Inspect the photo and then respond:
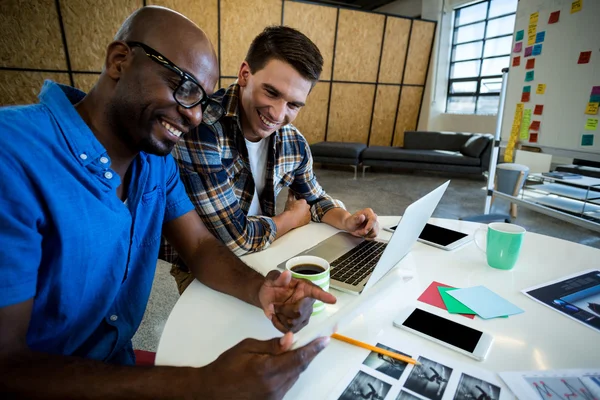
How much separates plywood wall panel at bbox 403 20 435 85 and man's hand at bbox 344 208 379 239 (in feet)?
23.9

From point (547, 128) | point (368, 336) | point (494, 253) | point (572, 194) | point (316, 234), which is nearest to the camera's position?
point (368, 336)

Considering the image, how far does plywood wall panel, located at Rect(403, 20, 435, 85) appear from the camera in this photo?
7359 mm

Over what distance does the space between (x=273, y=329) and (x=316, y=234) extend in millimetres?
579

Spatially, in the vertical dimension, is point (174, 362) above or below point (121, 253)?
below

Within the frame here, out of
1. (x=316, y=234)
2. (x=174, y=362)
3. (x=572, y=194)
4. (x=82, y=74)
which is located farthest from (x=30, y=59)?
(x=572, y=194)

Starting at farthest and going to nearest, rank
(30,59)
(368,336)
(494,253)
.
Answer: (30,59), (494,253), (368,336)

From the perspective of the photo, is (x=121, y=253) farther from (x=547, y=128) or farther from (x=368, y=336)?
(x=547, y=128)

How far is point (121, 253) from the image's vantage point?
29.9 inches

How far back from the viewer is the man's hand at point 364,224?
3.92 ft

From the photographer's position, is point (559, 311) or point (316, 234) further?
point (316, 234)

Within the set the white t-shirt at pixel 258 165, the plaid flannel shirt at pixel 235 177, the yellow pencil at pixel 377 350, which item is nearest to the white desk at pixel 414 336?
the yellow pencil at pixel 377 350

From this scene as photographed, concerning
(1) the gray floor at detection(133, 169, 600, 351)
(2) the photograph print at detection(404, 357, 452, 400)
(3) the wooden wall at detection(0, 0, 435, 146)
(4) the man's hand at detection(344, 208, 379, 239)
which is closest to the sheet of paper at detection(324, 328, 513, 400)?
(2) the photograph print at detection(404, 357, 452, 400)

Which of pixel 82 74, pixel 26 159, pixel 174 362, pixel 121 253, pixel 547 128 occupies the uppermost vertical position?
pixel 82 74

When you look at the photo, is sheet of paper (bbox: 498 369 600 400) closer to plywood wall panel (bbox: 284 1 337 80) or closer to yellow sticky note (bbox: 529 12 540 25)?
yellow sticky note (bbox: 529 12 540 25)
